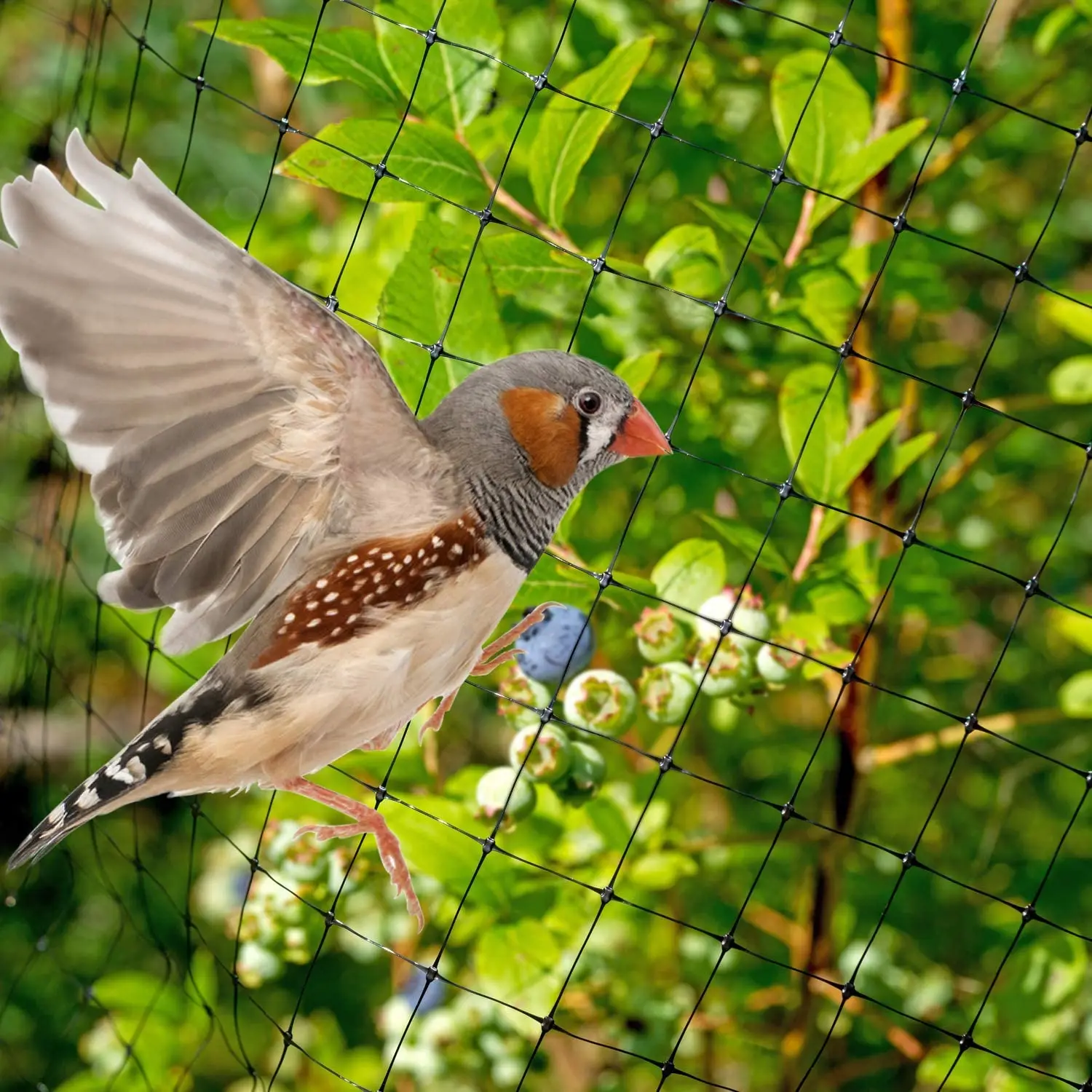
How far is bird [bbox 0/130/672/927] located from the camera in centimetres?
71

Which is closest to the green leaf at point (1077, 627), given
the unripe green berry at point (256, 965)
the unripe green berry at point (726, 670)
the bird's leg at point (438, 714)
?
the unripe green berry at point (726, 670)

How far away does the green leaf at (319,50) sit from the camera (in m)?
0.95

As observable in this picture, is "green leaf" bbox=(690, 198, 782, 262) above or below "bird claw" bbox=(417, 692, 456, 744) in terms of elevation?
above

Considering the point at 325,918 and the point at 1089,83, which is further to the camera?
the point at 1089,83

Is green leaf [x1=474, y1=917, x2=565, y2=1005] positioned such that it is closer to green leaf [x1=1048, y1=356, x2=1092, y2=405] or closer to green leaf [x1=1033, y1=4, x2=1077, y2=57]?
green leaf [x1=1048, y1=356, x2=1092, y2=405]

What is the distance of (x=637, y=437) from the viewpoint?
2.63 feet

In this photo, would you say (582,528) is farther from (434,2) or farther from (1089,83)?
(1089,83)

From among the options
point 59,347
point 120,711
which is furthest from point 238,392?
point 120,711

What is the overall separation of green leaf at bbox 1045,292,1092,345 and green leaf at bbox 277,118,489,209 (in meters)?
0.42

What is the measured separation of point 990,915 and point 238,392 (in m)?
0.84

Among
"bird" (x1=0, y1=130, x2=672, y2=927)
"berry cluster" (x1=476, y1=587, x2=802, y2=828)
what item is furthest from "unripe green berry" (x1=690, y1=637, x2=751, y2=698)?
"bird" (x1=0, y1=130, x2=672, y2=927)

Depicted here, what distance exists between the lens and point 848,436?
42.7 inches

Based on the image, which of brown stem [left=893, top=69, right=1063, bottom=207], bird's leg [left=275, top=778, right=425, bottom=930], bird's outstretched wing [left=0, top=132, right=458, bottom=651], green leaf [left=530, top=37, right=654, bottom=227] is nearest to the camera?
bird's outstretched wing [left=0, top=132, right=458, bottom=651]

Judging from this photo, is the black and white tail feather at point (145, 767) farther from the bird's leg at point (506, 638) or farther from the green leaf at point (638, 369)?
the green leaf at point (638, 369)
